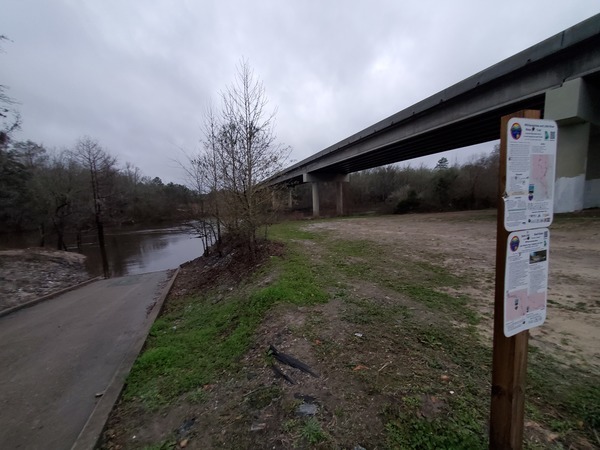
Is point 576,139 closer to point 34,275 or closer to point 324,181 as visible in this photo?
point 34,275

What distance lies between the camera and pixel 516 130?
59.5 inches

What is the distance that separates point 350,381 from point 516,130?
2533 millimetres

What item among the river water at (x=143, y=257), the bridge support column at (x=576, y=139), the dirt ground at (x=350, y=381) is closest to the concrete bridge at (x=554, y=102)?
the bridge support column at (x=576, y=139)

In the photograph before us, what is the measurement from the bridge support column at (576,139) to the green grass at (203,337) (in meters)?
14.1

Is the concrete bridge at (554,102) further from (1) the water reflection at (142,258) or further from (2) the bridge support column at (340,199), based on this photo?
(2) the bridge support column at (340,199)

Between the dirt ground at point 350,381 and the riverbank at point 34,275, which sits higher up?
the dirt ground at point 350,381

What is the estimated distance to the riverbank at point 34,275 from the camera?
10078 millimetres

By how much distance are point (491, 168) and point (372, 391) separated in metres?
39.0

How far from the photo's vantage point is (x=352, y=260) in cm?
812

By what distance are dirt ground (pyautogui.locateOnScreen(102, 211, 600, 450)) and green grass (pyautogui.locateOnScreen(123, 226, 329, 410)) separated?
226 millimetres

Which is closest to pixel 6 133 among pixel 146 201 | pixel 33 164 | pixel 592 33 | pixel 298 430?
pixel 33 164

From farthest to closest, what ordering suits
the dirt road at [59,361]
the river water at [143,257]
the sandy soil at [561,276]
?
the river water at [143,257] < the sandy soil at [561,276] < the dirt road at [59,361]

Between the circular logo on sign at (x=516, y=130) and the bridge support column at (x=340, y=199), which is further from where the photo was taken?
the bridge support column at (x=340, y=199)

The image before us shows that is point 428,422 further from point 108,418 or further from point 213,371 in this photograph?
point 108,418
